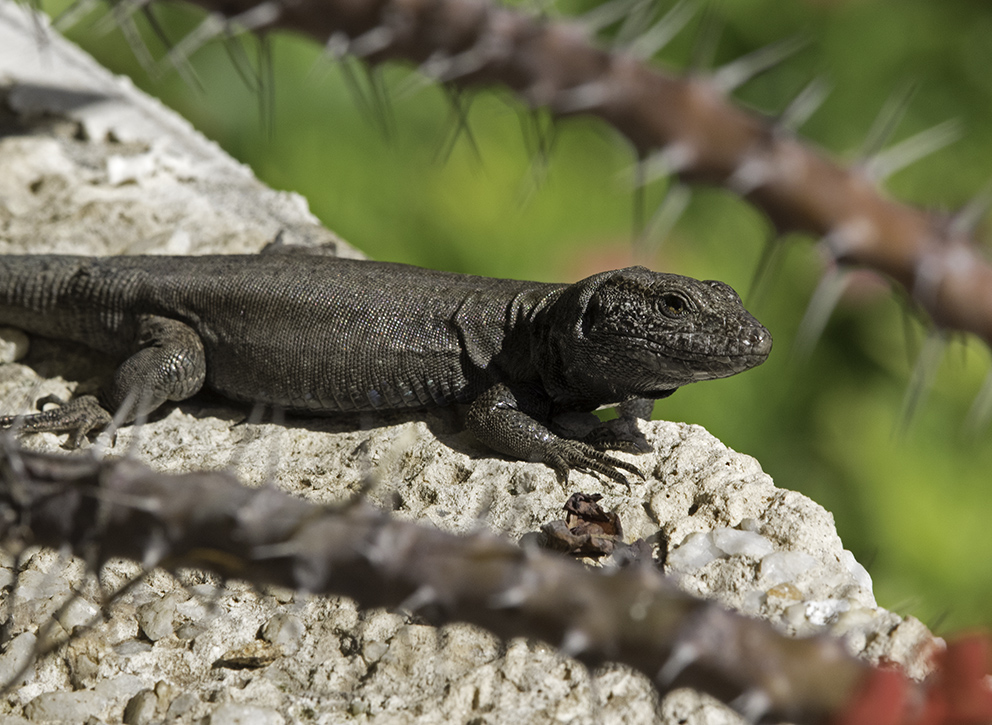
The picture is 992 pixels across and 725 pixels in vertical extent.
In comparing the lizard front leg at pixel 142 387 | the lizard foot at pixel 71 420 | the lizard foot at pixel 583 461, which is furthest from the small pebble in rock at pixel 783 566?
Result: the lizard foot at pixel 71 420

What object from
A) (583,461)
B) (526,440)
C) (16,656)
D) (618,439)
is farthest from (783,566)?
(16,656)

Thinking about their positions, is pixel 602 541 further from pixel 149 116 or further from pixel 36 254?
pixel 149 116

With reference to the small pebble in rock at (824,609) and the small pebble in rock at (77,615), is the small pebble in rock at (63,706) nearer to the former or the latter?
the small pebble in rock at (77,615)

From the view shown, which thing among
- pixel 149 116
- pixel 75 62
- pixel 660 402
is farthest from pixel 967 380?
pixel 75 62

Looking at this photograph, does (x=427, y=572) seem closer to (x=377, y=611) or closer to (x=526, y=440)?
(x=377, y=611)

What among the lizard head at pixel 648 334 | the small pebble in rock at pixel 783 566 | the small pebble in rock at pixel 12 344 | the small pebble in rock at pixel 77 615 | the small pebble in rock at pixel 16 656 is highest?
the lizard head at pixel 648 334

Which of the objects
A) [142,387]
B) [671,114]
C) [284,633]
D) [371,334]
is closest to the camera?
[671,114]

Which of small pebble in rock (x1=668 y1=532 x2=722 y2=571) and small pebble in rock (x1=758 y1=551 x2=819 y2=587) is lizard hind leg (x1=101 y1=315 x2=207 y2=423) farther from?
A: small pebble in rock (x1=758 y1=551 x2=819 y2=587)
